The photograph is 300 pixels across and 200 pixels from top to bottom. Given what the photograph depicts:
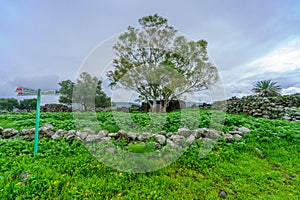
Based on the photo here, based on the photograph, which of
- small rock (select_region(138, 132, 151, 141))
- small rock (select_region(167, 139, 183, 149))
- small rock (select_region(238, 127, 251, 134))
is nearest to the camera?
small rock (select_region(167, 139, 183, 149))

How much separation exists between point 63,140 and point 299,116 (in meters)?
7.44

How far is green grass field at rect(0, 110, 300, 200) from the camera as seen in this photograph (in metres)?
1.64

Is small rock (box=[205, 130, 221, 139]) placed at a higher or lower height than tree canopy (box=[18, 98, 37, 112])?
lower

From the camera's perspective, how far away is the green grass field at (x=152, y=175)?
1644 millimetres

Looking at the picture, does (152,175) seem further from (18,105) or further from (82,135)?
(18,105)

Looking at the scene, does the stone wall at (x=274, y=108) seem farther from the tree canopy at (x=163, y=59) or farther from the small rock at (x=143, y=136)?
the small rock at (x=143, y=136)

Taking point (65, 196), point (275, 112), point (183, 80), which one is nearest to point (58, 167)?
point (65, 196)

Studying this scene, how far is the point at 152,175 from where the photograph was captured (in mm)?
1980

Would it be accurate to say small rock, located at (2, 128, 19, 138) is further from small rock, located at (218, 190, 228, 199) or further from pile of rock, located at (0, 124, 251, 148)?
small rock, located at (218, 190, 228, 199)

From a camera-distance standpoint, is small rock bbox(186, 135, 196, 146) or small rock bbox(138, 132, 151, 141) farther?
small rock bbox(138, 132, 151, 141)

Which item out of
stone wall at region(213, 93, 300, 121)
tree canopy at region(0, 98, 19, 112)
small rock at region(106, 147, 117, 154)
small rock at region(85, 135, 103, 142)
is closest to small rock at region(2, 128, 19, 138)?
small rock at region(85, 135, 103, 142)

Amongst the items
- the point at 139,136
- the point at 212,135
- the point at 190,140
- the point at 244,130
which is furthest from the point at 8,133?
the point at 244,130

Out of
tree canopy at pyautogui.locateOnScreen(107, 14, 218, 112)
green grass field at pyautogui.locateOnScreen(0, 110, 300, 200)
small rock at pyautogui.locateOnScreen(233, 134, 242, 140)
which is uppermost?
tree canopy at pyautogui.locateOnScreen(107, 14, 218, 112)

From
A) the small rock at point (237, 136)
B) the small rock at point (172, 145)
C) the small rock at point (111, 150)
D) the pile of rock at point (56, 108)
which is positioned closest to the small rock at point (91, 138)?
the small rock at point (111, 150)
